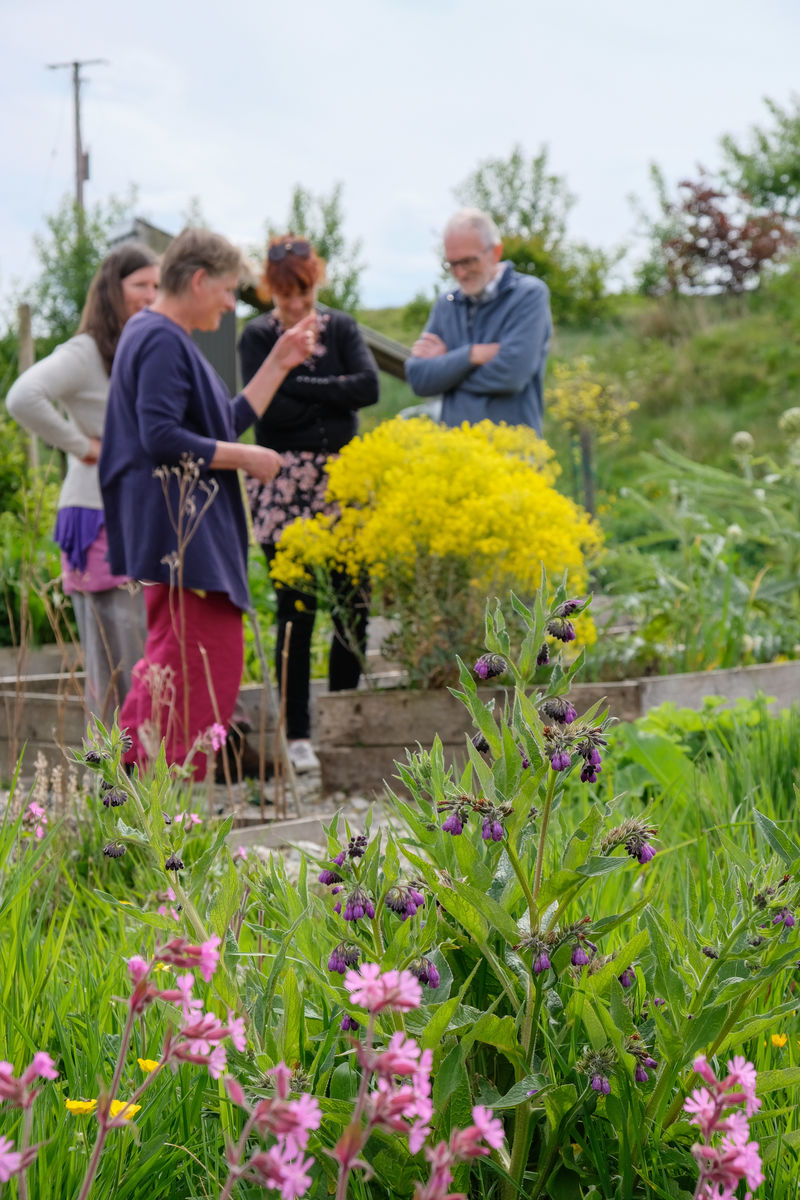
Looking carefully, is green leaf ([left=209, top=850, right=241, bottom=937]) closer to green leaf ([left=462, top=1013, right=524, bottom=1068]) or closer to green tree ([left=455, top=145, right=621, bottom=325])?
green leaf ([left=462, top=1013, right=524, bottom=1068])

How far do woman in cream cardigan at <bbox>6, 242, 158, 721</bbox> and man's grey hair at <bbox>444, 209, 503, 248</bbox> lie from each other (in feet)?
4.22

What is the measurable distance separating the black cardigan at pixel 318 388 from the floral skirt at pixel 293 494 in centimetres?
5

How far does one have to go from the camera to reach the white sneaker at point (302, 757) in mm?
4395

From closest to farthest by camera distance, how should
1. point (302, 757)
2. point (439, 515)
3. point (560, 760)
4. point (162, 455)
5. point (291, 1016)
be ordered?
point (560, 760), point (291, 1016), point (162, 455), point (439, 515), point (302, 757)

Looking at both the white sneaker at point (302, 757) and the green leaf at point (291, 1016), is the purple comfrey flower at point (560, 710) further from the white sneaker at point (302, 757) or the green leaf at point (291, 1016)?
the white sneaker at point (302, 757)

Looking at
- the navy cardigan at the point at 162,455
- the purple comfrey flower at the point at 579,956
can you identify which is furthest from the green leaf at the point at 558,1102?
the navy cardigan at the point at 162,455

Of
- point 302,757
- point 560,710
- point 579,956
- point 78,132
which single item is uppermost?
point 78,132

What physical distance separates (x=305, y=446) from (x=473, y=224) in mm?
1112

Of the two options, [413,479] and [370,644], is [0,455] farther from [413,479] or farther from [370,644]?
[413,479]

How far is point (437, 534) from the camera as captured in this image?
12.3ft

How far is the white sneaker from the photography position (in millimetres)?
4395

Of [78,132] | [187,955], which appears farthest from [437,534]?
[78,132]

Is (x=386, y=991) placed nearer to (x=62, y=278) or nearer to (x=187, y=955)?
(x=187, y=955)

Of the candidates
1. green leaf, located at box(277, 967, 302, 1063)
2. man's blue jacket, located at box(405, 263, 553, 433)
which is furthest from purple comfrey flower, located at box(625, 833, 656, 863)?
man's blue jacket, located at box(405, 263, 553, 433)
